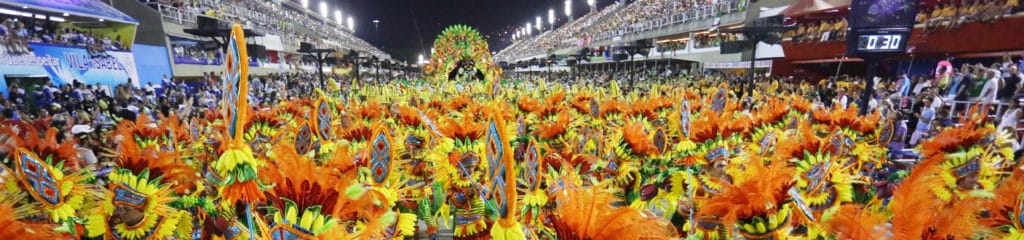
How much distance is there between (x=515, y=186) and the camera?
157cm

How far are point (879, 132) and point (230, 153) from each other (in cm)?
489

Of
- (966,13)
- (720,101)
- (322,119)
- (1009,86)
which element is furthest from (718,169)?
(966,13)

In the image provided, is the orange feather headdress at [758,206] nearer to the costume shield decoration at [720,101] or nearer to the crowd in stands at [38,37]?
the costume shield decoration at [720,101]

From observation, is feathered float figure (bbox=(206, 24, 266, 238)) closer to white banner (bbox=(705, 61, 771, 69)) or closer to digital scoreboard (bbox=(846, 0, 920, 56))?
digital scoreboard (bbox=(846, 0, 920, 56))

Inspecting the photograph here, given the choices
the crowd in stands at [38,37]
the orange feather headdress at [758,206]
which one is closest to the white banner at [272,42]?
the crowd in stands at [38,37]

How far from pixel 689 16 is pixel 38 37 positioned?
948 inches

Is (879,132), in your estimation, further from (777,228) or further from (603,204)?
(603,204)

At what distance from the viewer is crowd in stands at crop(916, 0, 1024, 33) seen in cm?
1077

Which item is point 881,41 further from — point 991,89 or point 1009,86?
point 1009,86

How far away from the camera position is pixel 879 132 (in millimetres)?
4414

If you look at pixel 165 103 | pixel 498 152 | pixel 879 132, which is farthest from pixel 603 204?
pixel 165 103

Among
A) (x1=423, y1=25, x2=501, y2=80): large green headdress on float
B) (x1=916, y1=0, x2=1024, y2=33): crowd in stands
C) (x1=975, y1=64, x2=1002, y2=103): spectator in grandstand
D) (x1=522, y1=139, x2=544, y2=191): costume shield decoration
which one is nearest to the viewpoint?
(x1=522, y1=139, x2=544, y2=191): costume shield decoration

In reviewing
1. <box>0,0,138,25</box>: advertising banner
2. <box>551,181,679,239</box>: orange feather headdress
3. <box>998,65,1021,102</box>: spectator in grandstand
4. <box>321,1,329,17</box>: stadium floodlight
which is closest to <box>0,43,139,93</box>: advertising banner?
<box>0,0,138,25</box>: advertising banner

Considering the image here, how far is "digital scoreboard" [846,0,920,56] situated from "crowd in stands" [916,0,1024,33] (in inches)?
329
